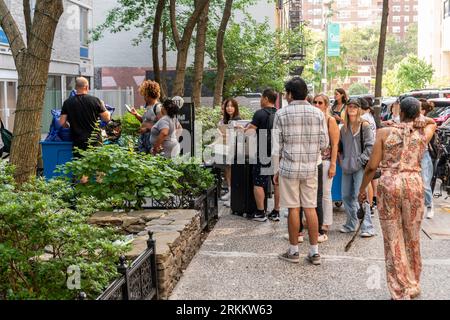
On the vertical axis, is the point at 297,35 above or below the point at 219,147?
above

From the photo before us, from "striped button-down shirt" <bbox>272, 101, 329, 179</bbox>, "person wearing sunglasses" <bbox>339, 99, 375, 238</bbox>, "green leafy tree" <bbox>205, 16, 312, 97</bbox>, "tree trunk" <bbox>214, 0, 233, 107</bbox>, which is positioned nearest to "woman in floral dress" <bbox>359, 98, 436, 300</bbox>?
"striped button-down shirt" <bbox>272, 101, 329, 179</bbox>

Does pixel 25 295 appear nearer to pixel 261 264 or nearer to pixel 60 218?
pixel 60 218

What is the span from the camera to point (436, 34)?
86.2 meters

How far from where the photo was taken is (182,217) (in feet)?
25.3

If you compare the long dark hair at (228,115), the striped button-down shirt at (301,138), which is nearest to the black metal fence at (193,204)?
the striped button-down shirt at (301,138)

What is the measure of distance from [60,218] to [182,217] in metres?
3.05

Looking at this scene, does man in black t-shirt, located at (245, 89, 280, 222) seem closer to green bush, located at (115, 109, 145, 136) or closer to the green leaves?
the green leaves

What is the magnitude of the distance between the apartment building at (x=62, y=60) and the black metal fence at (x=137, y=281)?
813 inches

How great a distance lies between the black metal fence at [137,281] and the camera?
470cm

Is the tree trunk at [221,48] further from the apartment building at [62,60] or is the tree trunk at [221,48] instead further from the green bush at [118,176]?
the green bush at [118,176]

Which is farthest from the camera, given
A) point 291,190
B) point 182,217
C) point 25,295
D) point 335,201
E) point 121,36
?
point 121,36

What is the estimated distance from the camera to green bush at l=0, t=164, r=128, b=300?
15.1ft

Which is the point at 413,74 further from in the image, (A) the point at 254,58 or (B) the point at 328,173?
(B) the point at 328,173
